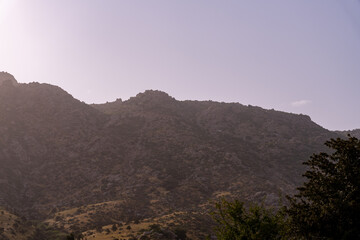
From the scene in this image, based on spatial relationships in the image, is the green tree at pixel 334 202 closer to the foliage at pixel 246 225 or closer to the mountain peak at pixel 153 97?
the foliage at pixel 246 225

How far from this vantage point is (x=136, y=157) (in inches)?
3319

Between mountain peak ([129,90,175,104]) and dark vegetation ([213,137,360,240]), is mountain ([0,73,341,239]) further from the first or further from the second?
dark vegetation ([213,137,360,240])

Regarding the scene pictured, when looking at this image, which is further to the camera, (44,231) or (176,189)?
(176,189)

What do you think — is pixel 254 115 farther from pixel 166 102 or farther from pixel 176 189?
pixel 176 189

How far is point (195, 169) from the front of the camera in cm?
7919

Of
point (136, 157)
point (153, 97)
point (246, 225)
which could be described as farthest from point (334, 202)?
point (153, 97)

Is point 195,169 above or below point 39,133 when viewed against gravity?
below

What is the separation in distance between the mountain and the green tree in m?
29.8

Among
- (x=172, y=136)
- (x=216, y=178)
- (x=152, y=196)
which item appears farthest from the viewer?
(x=172, y=136)

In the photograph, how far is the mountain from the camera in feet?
200

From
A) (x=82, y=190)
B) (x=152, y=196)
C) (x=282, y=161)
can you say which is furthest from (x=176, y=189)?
(x=282, y=161)

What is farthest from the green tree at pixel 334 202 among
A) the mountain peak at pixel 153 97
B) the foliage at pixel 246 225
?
the mountain peak at pixel 153 97

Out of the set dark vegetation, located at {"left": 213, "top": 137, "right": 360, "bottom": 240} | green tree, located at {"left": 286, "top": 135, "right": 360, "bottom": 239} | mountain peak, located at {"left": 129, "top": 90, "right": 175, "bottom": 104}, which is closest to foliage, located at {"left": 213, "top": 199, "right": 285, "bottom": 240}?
dark vegetation, located at {"left": 213, "top": 137, "right": 360, "bottom": 240}

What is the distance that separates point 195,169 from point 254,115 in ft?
165
